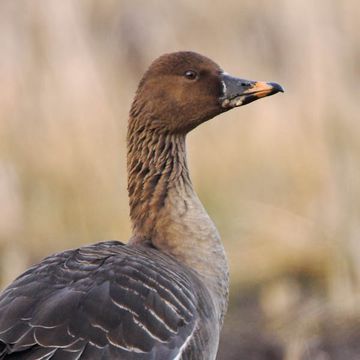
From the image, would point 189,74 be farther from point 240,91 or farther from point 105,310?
point 105,310

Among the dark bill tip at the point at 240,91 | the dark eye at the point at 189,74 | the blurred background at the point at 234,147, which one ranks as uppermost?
the dark eye at the point at 189,74

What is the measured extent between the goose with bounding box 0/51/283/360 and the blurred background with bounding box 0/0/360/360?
7.10 feet

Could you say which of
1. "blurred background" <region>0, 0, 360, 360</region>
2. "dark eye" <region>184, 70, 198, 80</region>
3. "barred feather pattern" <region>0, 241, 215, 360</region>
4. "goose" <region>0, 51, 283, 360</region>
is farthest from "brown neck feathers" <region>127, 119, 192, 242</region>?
"blurred background" <region>0, 0, 360, 360</region>

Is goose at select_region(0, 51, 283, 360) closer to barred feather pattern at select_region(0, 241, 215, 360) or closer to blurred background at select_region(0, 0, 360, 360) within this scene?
barred feather pattern at select_region(0, 241, 215, 360)

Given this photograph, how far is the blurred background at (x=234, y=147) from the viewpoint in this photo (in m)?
9.52

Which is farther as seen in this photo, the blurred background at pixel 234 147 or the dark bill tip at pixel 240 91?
the blurred background at pixel 234 147

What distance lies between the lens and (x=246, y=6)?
39.4 feet

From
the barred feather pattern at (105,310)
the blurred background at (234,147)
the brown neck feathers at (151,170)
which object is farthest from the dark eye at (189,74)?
the blurred background at (234,147)

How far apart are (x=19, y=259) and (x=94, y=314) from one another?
4622 mm

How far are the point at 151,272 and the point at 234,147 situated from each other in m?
6.08

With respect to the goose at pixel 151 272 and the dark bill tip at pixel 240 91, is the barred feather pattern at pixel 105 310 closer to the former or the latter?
the goose at pixel 151 272

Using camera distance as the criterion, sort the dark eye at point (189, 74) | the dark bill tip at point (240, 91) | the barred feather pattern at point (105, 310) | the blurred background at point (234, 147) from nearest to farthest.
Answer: the barred feather pattern at point (105, 310) < the dark bill tip at point (240, 91) < the dark eye at point (189, 74) < the blurred background at point (234, 147)

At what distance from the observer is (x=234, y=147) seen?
12.0 metres

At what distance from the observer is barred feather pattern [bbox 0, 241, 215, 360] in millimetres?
5438
